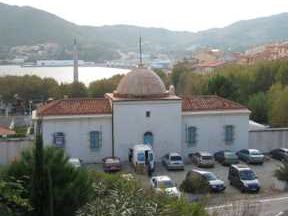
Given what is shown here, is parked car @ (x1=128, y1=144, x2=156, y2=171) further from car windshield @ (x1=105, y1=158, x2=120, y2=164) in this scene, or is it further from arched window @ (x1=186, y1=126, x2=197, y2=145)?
arched window @ (x1=186, y1=126, x2=197, y2=145)

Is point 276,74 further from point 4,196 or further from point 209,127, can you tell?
point 4,196

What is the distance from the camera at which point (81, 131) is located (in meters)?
29.6

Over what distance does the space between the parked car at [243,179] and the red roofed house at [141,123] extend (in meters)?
6.27

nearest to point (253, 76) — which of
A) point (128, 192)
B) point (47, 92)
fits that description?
point (47, 92)

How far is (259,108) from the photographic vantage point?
45.3m

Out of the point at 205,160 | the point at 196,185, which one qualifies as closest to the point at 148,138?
the point at 205,160

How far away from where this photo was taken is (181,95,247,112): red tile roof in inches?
1231

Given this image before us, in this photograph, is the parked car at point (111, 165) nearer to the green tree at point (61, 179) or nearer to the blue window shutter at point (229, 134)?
the blue window shutter at point (229, 134)

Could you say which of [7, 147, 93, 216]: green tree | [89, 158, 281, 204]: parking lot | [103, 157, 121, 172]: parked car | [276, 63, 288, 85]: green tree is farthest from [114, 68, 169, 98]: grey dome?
[276, 63, 288, 85]: green tree

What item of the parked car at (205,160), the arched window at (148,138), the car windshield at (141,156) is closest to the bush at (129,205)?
the car windshield at (141,156)

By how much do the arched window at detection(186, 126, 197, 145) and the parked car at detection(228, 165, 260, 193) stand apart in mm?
6226

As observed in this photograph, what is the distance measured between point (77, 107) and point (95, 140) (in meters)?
2.20

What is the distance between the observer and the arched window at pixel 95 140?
98.2ft

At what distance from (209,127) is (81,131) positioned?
7826 mm
